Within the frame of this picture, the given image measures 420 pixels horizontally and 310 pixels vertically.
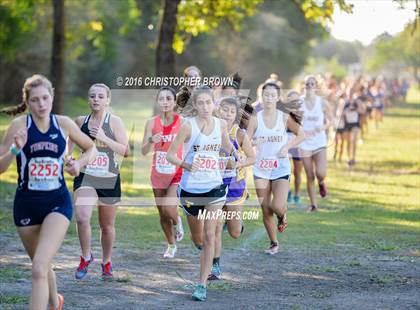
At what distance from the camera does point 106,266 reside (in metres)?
8.58

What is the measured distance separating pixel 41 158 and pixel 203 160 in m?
1.97

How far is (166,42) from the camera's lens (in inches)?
854

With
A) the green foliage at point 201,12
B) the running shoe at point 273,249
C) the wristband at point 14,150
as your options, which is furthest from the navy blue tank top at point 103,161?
the green foliage at point 201,12

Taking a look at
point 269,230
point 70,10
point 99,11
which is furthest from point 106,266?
point 99,11

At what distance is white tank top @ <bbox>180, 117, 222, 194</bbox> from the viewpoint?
25.7 feet

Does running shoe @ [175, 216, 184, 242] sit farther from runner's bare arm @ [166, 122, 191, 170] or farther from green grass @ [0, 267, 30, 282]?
runner's bare arm @ [166, 122, 191, 170]

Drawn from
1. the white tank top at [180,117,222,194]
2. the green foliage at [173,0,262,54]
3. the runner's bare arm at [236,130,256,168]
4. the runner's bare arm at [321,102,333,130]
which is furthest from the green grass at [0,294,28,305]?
the green foliage at [173,0,262,54]

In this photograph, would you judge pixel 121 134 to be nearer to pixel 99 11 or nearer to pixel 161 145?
pixel 161 145

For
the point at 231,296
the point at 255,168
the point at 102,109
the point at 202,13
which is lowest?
the point at 231,296

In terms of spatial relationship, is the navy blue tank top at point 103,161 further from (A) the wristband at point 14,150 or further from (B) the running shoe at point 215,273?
(A) the wristband at point 14,150

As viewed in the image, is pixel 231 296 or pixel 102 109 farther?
pixel 102 109

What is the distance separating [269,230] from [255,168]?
0.75 meters

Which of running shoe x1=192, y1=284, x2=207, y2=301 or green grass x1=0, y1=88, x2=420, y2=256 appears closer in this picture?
running shoe x1=192, y1=284, x2=207, y2=301

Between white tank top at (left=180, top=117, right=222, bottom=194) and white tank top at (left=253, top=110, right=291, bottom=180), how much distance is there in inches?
88.2
